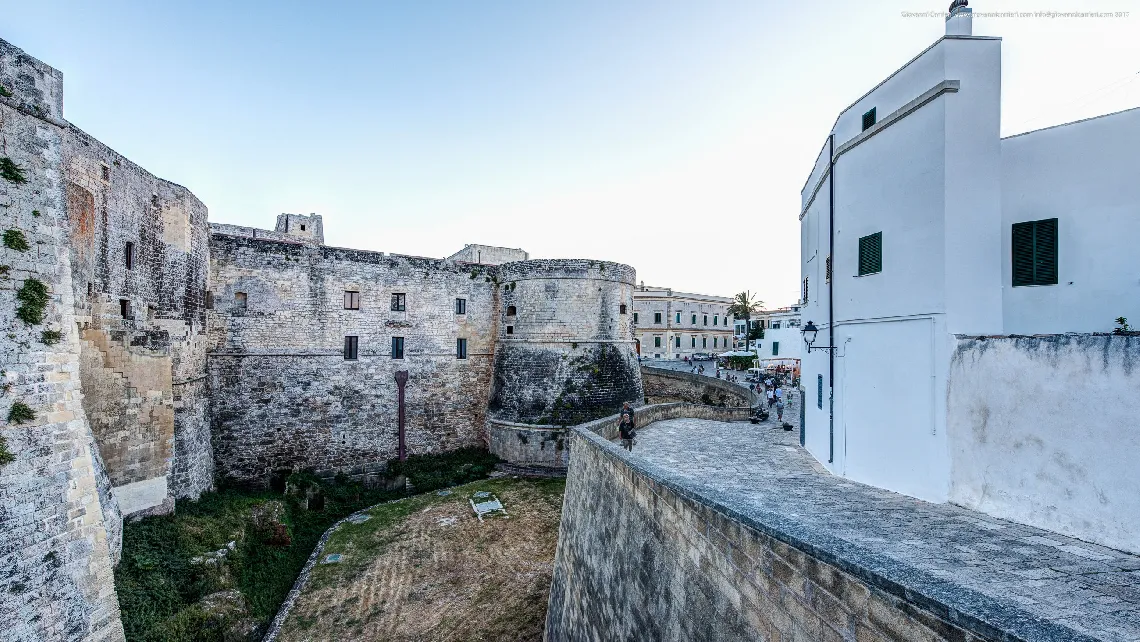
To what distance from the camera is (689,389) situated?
23.5m

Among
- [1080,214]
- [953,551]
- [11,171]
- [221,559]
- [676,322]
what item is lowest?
[221,559]

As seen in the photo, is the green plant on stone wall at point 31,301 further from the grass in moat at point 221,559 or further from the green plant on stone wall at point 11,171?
the grass in moat at point 221,559

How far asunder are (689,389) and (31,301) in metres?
22.8

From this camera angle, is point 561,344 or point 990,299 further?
point 561,344

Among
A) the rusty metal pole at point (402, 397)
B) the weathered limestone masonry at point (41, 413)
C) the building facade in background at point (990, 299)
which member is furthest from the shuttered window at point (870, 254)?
the rusty metal pole at point (402, 397)

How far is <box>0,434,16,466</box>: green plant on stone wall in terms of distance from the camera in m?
5.95

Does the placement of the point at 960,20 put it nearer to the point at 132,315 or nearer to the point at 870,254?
the point at 870,254

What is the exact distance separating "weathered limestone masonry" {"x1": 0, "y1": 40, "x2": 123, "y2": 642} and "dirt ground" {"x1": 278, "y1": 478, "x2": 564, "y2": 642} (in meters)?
3.95

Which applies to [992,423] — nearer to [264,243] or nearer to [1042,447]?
[1042,447]

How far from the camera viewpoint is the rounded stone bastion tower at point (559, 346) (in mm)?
18297

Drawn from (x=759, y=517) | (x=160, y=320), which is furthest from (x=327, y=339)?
(x=759, y=517)

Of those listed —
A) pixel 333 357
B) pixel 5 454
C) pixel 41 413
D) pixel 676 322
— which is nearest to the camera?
pixel 5 454

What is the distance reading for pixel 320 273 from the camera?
16.4 m

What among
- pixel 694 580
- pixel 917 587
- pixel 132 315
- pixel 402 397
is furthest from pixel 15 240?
pixel 402 397
